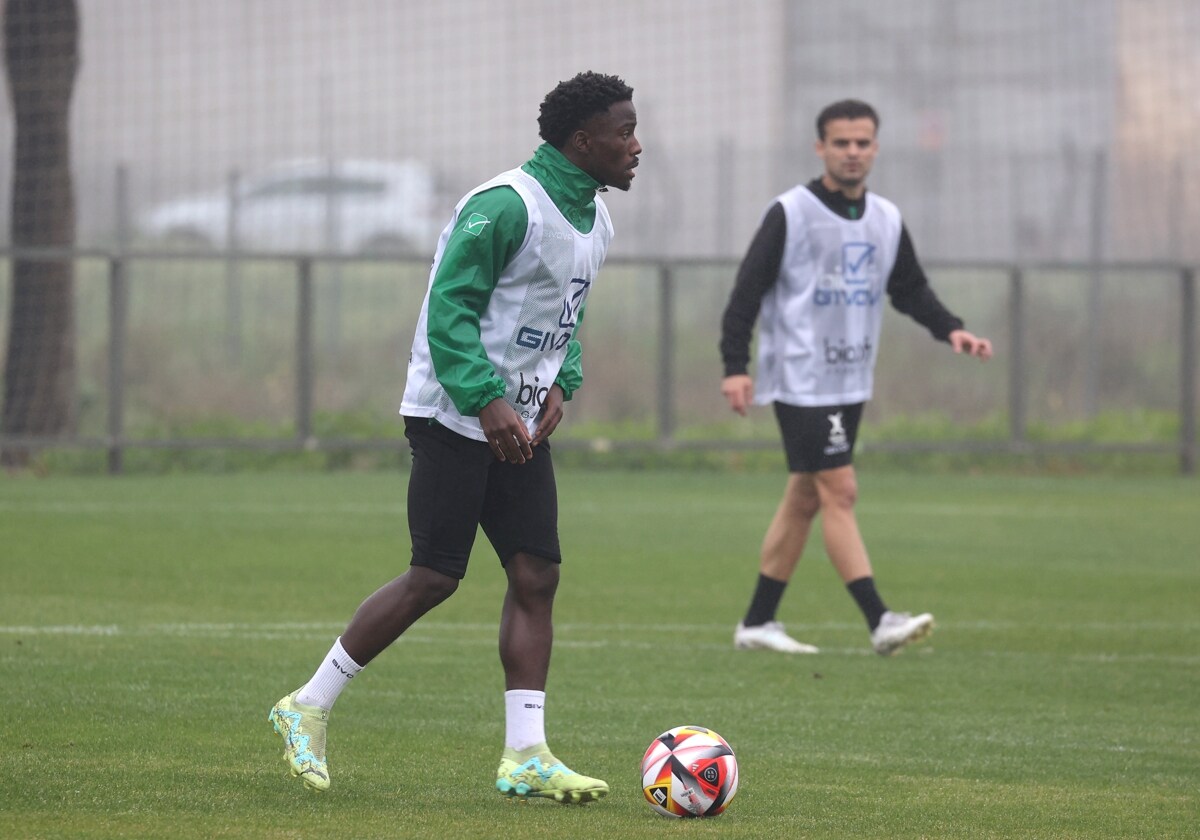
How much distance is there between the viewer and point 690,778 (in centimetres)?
545

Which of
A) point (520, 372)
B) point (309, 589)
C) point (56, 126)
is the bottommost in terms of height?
point (309, 589)

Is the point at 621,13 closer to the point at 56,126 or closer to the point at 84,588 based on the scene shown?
the point at 56,126

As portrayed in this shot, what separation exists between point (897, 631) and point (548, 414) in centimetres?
335

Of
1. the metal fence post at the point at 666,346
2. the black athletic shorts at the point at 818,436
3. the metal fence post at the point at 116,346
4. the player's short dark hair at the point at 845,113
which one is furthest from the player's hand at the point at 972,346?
the metal fence post at the point at 116,346

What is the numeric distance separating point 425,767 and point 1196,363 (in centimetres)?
1633

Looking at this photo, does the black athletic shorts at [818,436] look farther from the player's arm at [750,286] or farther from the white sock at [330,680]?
the white sock at [330,680]

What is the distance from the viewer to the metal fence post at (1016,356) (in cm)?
2067

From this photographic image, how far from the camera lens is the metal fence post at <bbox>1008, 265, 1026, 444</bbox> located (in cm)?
2067

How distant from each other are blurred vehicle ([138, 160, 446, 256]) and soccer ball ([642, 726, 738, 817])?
1515cm

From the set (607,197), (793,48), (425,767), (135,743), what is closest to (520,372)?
(425,767)

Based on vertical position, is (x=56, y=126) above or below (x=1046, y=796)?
above

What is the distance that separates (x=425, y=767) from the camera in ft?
20.1

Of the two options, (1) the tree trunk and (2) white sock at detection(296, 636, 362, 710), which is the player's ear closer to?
(2) white sock at detection(296, 636, 362, 710)

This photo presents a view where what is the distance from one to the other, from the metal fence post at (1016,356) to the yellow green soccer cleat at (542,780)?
15.5 metres
